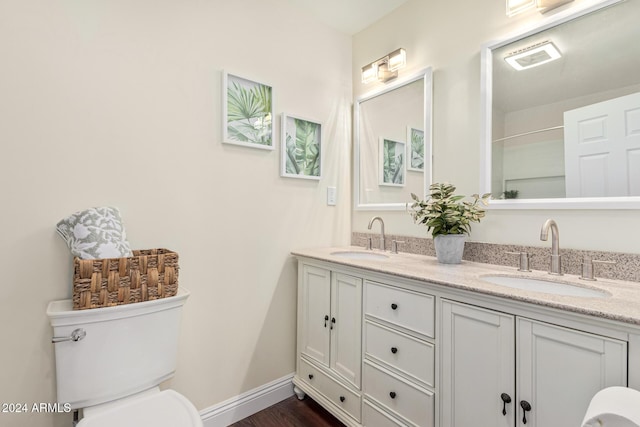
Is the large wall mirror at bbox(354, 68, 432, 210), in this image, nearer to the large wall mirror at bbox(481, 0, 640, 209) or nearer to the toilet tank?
the large wall mirror at bbox(481, 0, 640, 209)

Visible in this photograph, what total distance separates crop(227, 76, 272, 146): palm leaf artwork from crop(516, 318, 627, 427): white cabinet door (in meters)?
1.49

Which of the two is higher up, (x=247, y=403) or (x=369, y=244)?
(x=369, y=244)

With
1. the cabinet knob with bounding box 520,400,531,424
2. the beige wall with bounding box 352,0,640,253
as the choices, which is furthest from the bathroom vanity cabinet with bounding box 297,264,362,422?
the cabinet knob with bounding box 520,400,531,424

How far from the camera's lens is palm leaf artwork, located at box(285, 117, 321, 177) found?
192 cm

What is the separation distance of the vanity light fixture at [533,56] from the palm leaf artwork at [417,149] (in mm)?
544

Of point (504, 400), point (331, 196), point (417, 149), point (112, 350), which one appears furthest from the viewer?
point (331, 196)

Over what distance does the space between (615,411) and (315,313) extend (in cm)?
132

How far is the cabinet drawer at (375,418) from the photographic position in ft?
4.34

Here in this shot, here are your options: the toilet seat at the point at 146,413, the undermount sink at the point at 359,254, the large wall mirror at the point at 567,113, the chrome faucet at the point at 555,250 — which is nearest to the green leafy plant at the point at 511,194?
the large wall mirror at the point at 567,113

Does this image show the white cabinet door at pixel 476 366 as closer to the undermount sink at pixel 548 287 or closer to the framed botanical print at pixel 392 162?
the undermount sink at pixel 548 287

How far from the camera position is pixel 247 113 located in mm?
1719

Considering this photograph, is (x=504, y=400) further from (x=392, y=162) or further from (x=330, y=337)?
(x=392, y=162)

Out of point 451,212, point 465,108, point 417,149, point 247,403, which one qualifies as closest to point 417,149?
point 417,149

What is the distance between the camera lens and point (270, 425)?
1653 millimetres
